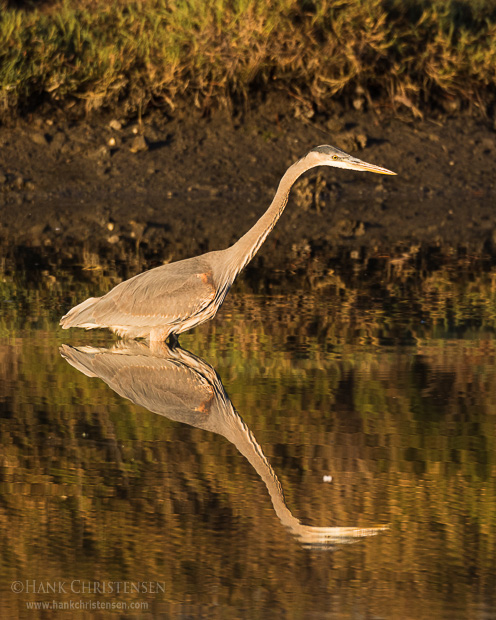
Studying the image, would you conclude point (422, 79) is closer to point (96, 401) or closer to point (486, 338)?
point (486, 338)

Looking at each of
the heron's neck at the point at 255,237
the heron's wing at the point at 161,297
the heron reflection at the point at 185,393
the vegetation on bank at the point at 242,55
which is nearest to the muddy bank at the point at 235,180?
the vegetation on bank at the point at 242,55

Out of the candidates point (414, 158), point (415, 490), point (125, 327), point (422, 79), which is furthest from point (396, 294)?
point (422, 79)

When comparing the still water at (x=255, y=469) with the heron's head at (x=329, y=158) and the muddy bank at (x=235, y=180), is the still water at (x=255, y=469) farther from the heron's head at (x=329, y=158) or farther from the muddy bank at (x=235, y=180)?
the muddy bank at (x=235, y=180)

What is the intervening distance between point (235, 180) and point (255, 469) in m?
10.9

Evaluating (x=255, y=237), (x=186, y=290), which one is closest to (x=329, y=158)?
(x=255, y=237)

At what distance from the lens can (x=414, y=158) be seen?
56.9ft

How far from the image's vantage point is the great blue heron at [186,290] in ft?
29.0

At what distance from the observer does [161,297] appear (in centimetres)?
896

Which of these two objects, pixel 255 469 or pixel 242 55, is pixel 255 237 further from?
pixel 242 55

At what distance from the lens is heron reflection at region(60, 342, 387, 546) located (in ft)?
17.9

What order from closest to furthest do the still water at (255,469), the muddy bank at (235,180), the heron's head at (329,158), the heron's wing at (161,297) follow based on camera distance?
the still water at (255,469) → the heron's wing at (161,297) → the heron's head at (329,158) → the muddy bank at (235,180)

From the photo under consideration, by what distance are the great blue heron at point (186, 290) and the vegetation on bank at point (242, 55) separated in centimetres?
863

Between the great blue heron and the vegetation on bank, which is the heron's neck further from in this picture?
the vegetation on bank

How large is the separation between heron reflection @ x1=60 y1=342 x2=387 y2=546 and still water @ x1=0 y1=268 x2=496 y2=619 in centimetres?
2
